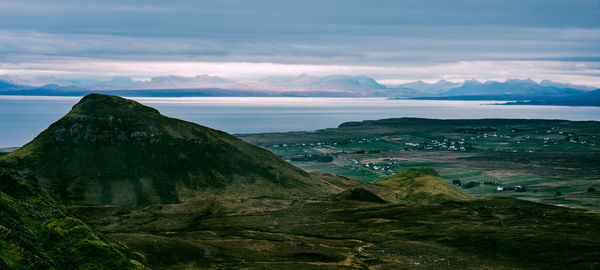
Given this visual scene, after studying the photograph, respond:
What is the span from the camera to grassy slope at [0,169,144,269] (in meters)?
67.3

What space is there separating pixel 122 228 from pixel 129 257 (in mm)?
48838

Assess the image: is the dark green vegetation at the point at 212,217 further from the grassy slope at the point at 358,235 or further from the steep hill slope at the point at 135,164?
the steep hill slope at the point at 135,164

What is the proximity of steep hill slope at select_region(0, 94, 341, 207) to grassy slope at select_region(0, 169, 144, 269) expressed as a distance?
68.5m

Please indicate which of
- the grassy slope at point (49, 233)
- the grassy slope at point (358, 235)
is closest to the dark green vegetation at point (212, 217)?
the grassy slope at point (49, 233)

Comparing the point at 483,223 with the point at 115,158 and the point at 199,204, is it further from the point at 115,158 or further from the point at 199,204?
the point at 115,158

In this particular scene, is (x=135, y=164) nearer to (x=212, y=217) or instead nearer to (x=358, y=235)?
(x=212, y=217)

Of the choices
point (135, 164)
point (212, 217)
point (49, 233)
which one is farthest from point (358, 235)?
point (135, 164)

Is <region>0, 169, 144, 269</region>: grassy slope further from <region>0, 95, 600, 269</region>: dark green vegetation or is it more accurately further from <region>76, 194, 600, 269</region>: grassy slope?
<region>76, 194, 600, 269</region>: grassy slope

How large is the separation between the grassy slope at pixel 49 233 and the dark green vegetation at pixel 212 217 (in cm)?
22

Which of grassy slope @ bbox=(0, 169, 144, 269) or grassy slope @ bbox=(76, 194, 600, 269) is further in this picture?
grassy slope @ bbox=(76, 194, 600, 269)

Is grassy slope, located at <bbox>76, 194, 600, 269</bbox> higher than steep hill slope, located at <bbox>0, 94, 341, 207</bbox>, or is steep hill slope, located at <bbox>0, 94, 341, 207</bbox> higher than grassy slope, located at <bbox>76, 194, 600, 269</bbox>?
steep hill slope, located at <bbox>0, 94, 341, 207</bbox>

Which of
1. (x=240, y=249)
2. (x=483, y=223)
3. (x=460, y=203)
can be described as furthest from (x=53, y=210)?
(x=460, y=203)

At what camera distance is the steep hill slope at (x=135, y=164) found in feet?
529

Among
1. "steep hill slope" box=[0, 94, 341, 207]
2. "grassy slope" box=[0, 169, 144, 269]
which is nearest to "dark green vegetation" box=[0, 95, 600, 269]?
"grassy slope" box=[0, 169, 144, 269]
